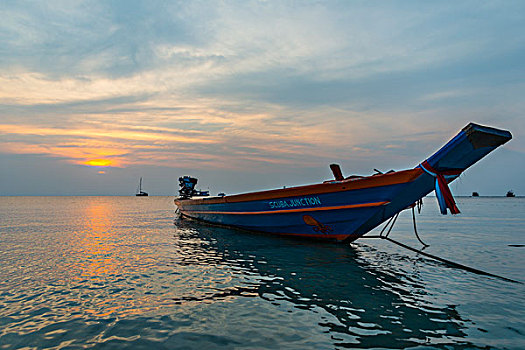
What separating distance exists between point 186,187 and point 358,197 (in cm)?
1962

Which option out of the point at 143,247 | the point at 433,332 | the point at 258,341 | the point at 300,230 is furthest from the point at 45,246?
the point at 433,332

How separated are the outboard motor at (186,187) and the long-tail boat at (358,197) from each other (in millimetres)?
12951

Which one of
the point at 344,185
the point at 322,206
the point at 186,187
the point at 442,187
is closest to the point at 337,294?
the point at 442,187

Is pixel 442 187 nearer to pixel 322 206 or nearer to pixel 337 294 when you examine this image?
pixel 322 206

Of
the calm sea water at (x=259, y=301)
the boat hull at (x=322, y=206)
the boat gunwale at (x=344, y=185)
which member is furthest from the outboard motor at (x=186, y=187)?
the calm sea water at (x=259, y=301)

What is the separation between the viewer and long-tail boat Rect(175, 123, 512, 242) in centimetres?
772

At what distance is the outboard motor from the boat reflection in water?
16519 millimetres

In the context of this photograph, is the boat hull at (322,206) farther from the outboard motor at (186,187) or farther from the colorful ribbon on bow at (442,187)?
the outboard motor at (186,187)

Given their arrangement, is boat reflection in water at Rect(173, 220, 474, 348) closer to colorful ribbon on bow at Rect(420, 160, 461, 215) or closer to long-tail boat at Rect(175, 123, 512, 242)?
long-tail boat at Rect(175, 123, 512, 242)

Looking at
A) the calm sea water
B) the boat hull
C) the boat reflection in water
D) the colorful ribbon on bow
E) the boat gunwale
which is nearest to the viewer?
the calm sea water

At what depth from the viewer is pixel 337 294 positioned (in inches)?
235

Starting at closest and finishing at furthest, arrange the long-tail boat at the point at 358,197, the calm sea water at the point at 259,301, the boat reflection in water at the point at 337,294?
the calm sea water at the point at 259,301
the boat reflection in water at the point at 337,294
the long-tail boat at the point at 358,197

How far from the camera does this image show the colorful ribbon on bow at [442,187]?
26.4 feet

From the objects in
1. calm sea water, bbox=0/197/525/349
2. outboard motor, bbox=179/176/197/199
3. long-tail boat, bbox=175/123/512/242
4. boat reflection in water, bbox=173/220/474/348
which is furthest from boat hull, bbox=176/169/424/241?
outboard motor, bbox=179/176/197/199
